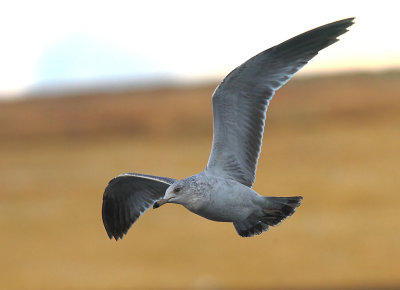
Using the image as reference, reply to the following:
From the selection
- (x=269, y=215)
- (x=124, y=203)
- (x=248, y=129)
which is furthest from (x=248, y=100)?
(x=124, y=203)

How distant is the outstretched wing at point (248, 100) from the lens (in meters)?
9.23

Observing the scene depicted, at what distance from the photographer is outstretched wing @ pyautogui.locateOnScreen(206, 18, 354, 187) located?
9.23 m

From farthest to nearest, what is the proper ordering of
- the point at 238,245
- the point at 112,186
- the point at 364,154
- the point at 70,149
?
the point at 70,149
the point at 364,154
the point at 238,245
the point at 112,186

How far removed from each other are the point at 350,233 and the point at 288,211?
27.6m

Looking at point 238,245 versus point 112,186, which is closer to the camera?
point 112,186

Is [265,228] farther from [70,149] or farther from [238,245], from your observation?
[70,149]

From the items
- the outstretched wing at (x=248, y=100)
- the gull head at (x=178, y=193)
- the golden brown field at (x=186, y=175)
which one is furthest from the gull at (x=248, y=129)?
the golden brown field at (x=186, y=175)

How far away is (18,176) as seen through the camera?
4662cm

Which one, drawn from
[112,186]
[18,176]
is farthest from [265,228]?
[18,176]

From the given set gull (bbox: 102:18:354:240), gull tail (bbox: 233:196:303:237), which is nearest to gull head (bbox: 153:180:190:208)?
gull (bbox: 102:18:354:240)

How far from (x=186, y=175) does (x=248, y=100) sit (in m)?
30.5

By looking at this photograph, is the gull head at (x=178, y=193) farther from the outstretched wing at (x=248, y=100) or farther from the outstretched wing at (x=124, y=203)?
the outstretched wing at (x=124, y=203)

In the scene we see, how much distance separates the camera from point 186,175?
131 ft

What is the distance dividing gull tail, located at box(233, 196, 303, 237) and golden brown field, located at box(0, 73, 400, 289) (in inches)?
927
